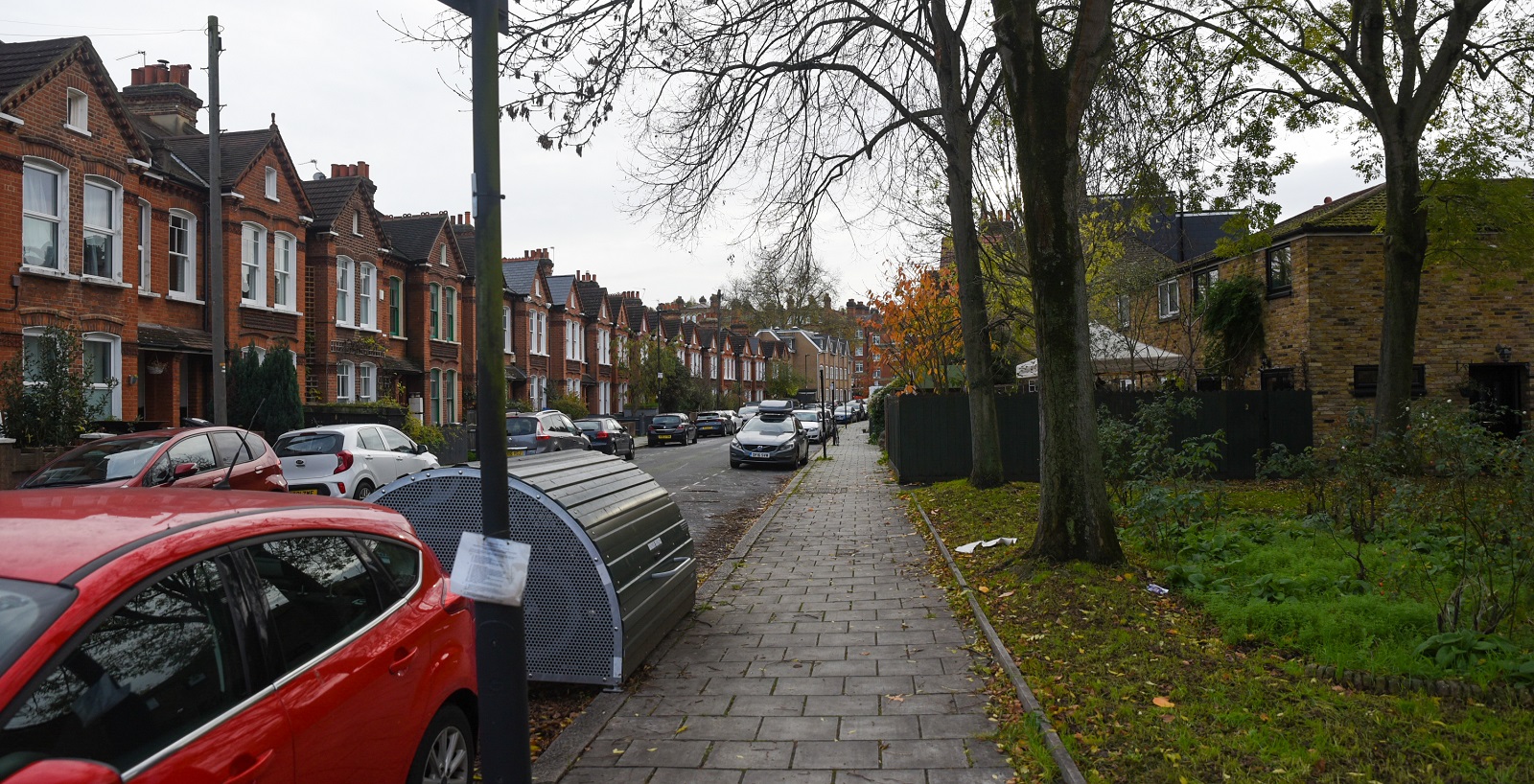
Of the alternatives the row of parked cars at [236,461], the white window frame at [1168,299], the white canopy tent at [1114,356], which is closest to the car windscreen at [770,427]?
the white canopy tent at [1114,356]

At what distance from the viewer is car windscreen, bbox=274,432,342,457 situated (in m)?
15.2

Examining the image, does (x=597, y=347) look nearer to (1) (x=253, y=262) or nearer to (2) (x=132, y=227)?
(1) (x=253, y=262)

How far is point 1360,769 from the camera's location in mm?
4172

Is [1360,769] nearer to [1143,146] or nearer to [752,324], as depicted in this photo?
[1143,146]

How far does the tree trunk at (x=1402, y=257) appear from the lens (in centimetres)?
1462

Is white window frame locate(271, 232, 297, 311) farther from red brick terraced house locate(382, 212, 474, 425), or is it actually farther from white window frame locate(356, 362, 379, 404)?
red brick terraced house locate(382, 212, 474, 425)

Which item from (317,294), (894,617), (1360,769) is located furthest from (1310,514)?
(317,294)

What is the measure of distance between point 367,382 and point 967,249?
2113 cm

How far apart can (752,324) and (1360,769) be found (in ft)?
293

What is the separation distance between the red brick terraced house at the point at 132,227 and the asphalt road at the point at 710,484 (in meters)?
10.7

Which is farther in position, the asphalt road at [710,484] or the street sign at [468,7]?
the asphalt road at [710,484]

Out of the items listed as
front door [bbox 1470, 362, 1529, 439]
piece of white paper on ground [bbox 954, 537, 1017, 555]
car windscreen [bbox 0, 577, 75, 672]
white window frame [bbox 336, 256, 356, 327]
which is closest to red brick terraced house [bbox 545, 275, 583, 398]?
white window frame [bbox 336, 256, 356, 327]

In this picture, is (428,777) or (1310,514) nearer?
(428,777)

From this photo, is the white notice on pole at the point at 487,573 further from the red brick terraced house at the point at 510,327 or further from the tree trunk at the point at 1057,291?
the red brick terraced house at the point at 510,327
